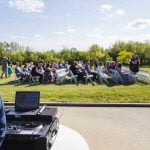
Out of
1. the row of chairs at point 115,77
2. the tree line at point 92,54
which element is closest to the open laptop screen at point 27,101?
the row of chairs at point 115,77

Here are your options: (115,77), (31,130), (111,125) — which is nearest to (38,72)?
(115,77)

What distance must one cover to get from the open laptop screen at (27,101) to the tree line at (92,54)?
4232cm

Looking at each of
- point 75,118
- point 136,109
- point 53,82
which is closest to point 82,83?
point 53,82

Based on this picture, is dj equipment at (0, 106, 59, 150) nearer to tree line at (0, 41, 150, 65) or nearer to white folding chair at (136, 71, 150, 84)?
white folding chair at (136, 71, 150, 84)

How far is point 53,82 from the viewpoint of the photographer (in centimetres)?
1997

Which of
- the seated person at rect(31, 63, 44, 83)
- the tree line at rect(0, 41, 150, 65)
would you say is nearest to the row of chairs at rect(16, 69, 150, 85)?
the seated person at rect(31, 63, 44, 83)

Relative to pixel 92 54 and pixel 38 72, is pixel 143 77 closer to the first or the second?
pixel 38 72

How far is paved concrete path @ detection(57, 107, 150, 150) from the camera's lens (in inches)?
273

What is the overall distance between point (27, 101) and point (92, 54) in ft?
169

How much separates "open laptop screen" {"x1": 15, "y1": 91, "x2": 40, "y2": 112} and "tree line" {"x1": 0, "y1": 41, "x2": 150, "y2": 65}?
42319 mm

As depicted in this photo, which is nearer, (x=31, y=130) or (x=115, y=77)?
(x=31, y=130)

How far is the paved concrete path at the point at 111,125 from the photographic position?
6.95 m

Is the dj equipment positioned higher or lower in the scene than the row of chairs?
higher

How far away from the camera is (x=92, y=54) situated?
57125 millimetres
